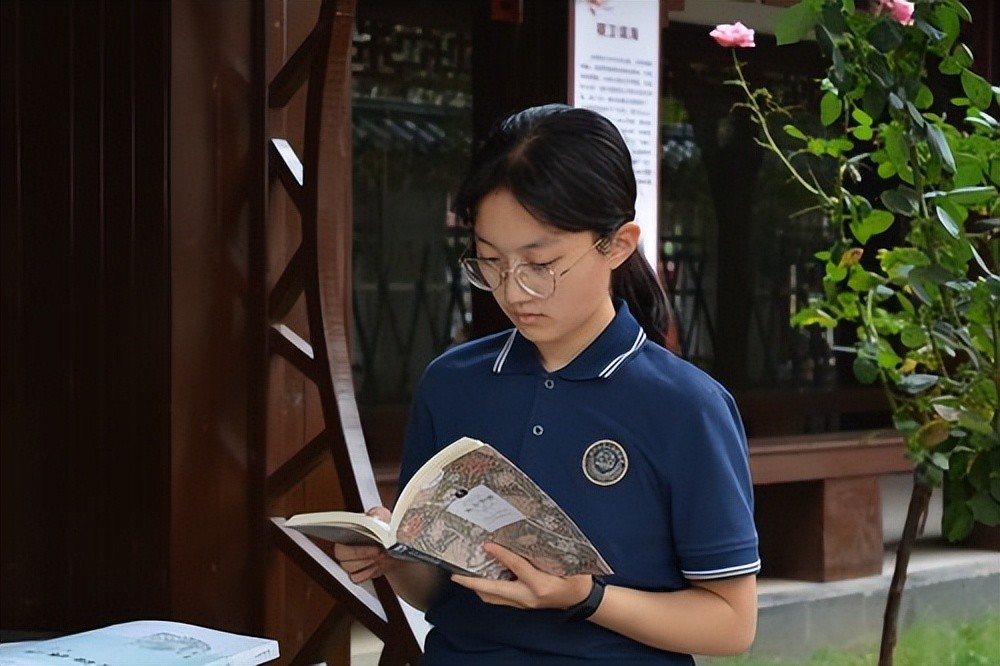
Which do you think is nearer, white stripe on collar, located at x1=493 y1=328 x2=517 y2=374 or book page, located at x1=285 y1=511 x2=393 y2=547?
book page, located at x1=285 y1=511 x2=393 y2=547

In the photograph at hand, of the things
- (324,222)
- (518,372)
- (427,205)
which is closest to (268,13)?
(324,222)

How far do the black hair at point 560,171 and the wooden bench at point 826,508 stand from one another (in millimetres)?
3974

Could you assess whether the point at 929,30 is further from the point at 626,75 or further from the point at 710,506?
the point at 710,506

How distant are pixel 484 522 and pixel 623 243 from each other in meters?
0.41

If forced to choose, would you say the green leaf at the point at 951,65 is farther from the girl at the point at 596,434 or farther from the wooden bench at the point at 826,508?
the wooden bench at the point at 826,508

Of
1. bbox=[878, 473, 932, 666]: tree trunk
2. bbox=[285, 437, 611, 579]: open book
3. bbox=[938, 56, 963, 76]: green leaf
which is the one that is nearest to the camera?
bbox=[285, 437, 611, 579]: open book

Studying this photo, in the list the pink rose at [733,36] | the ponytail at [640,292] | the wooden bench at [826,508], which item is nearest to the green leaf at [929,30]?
the pink rose at [733,36]

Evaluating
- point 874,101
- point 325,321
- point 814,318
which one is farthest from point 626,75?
point 325,321

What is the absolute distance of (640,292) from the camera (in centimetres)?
210

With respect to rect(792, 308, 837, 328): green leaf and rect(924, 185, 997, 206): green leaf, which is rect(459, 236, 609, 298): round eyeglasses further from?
rect(792, 308, 837, 328): green leaf

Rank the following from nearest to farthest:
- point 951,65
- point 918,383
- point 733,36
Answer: point 951,65, point 918,383, point 733,36

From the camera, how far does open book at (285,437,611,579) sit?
172 centimetres

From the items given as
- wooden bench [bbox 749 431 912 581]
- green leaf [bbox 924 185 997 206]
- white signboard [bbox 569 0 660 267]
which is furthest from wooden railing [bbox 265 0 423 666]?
wooden bench [bbox 749 431 912 581]

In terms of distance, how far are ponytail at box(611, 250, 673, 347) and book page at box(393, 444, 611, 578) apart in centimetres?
41
